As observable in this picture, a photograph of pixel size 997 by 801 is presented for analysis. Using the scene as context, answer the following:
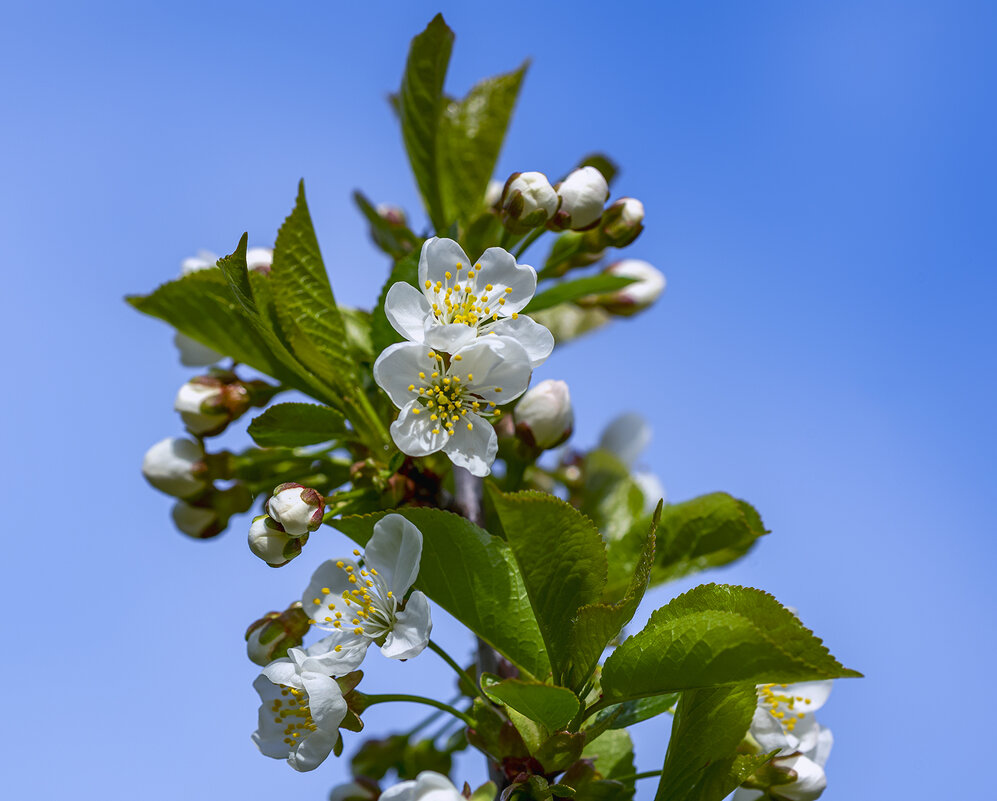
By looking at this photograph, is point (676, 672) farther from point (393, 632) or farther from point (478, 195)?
point (478, 195)

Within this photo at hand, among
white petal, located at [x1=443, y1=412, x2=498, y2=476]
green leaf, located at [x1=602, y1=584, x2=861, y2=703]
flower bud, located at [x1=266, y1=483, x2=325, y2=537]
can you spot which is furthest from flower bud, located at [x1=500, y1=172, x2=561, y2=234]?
green leaf, located at [x1=602, y1=584, x2=861, y2=703]

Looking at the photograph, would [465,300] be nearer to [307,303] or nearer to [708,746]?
[307,303]

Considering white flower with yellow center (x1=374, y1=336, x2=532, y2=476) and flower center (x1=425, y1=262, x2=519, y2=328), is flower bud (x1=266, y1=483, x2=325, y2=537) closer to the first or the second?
white flower with yellow center (x1=374, y1=336, x2=532, y2=476)

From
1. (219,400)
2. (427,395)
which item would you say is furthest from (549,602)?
(219,400)

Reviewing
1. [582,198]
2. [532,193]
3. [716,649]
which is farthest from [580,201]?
[716,649]

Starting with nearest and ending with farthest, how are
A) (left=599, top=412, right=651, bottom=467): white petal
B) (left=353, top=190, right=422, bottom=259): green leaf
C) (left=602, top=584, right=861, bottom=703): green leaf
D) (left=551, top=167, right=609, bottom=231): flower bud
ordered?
(left=602, top=584, right=861, bottom=703): green leaf, (left=551, top=167, right=609, bottom=231): flower bud, (left=353, top=190, right=422, bottom=259): green leaf, (left=599, top=412, right=651, bottom=467): white petal

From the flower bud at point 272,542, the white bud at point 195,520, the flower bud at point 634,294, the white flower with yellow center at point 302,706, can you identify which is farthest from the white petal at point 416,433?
the flower bud at point 634,294

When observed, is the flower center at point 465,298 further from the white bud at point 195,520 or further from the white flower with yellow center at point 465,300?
the white bud at point 195,520
